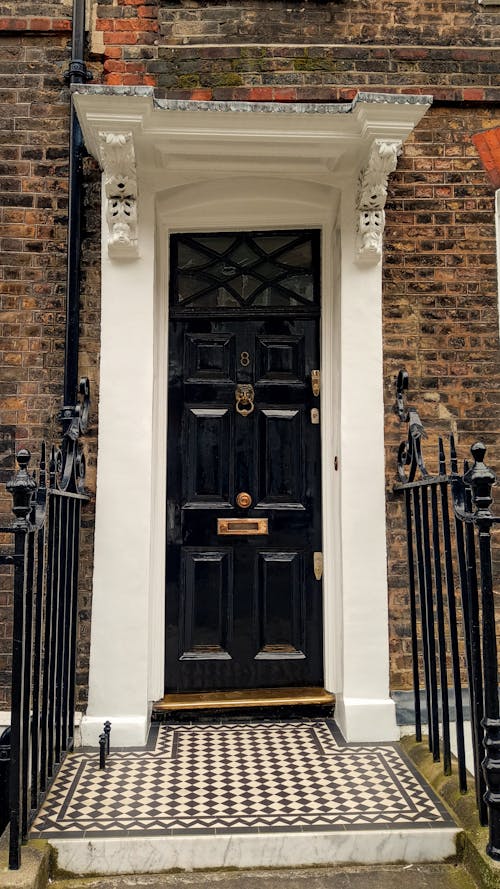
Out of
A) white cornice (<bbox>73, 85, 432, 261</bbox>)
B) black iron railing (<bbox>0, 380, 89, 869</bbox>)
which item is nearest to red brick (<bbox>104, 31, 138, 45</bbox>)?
white cornice (<bbox>73, 85, 432, 261</bbox>)

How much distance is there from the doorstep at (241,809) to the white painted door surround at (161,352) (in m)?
0.37

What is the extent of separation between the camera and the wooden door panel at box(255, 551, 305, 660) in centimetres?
443

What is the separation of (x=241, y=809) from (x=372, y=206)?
3.20 m

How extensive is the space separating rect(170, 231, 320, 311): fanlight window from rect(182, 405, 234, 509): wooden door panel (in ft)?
2.30

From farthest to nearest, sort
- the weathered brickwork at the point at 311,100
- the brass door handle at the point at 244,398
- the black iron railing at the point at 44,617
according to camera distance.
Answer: the brass door handle at the point at 244,398, the weathered brickwork at the point at 311,100, the black iron railing at the point at 44,617

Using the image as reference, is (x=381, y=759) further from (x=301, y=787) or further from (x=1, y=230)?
(x=1, y=230)

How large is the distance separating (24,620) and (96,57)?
3.55 meters

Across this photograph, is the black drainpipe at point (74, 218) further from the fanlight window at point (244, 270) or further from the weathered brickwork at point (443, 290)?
the weathered brickwork at point (443, 290)

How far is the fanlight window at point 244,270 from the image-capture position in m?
4.62

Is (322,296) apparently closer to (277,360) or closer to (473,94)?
(277,360)

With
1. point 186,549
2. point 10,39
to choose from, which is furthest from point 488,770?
point 10,39

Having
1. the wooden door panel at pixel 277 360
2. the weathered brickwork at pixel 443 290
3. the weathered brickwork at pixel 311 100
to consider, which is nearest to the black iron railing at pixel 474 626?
the weathered brickwork at pixel 443 290

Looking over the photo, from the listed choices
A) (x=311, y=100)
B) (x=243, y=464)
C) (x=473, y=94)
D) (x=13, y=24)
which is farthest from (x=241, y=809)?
(x=13, y=24)

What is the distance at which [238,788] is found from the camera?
3.28 meters
